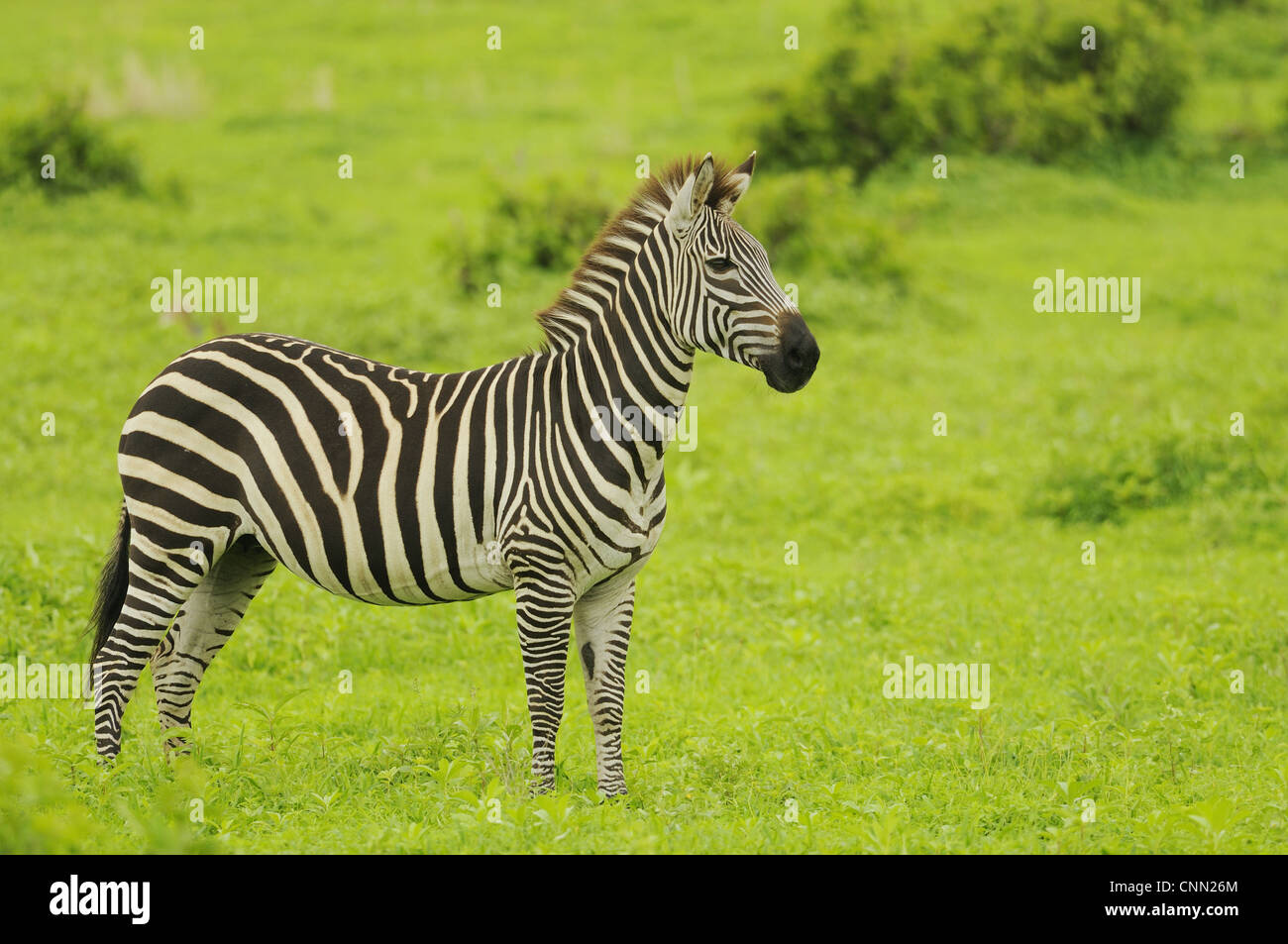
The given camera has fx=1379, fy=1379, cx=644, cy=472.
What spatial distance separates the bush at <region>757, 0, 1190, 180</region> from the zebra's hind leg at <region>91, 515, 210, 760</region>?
15469 mm

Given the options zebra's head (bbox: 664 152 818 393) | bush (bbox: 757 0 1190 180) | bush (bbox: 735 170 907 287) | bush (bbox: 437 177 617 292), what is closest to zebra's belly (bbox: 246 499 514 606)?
zebra's head (bbox: 664 152 818 393)

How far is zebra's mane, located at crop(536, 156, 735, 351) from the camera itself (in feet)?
21.0

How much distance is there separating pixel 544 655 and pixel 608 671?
0.38 metres

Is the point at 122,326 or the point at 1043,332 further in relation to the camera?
the point at 1043,332

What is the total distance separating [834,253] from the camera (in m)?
A: 16.8

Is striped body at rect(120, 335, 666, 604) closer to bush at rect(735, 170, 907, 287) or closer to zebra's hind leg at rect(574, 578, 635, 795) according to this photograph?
zebra's hind leg at rect(574, 578, 635, 795)

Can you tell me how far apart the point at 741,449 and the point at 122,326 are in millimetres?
6570

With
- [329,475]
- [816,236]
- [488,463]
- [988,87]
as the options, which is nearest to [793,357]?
[488,463]

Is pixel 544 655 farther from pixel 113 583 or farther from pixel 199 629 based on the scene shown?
pixel 113 583

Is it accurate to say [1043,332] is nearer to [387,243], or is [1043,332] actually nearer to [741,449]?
[741,449]

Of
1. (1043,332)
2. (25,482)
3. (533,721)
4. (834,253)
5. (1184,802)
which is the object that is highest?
(834,253)

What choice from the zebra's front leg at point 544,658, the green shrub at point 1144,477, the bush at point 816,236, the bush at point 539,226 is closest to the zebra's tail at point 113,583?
the zebra's front leg at point 544,658

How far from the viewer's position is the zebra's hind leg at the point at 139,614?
6.43 meters
